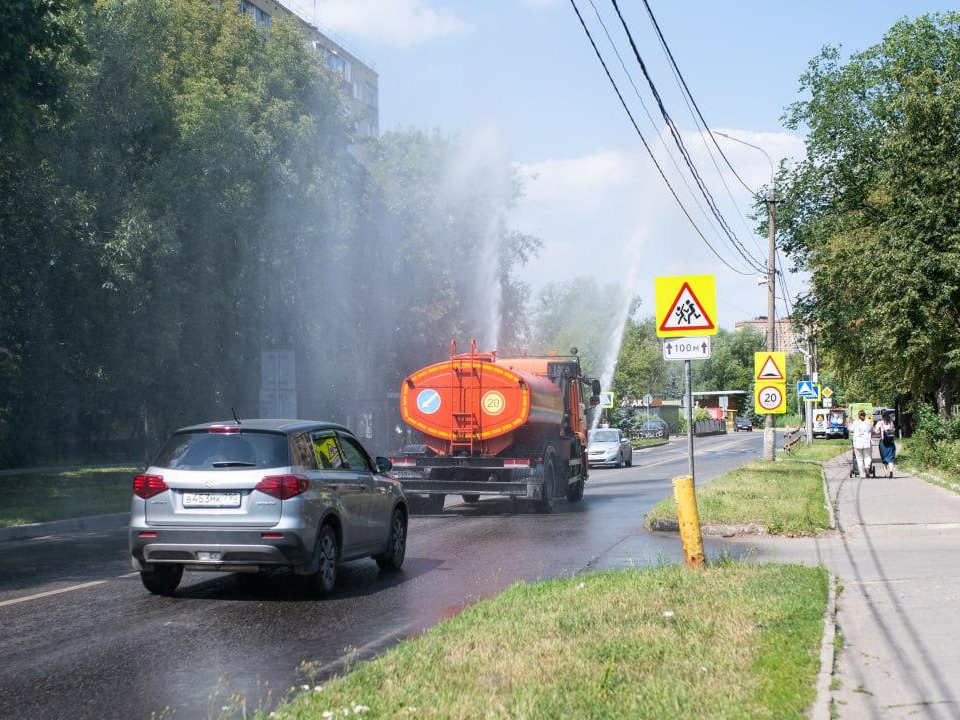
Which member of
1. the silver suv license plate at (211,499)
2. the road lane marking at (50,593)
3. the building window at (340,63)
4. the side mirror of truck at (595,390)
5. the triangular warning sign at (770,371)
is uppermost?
the building window at (340,63)

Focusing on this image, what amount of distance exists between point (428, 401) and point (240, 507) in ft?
34.8

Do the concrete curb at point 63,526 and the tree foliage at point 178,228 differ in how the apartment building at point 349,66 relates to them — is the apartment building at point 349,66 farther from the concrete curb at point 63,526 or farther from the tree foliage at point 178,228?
the concrete curb at point 63,526

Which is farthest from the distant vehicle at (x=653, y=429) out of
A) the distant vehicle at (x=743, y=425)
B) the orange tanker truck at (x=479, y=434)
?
the orange tanker truck at (x=479, y=434)

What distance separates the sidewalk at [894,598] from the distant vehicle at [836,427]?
68524mm

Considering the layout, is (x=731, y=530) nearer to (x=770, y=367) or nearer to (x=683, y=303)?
(x=683, y=303)

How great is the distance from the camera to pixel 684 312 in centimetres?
1197

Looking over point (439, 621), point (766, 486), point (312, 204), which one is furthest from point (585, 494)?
point (439, 621)

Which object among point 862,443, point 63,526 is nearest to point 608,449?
point 862,443

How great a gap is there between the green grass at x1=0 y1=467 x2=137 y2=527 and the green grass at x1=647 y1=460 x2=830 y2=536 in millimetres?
10365

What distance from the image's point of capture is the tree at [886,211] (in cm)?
2708

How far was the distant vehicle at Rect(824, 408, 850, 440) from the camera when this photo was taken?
85.9 m

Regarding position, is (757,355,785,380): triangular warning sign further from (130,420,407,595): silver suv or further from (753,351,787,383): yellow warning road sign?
(130,420,407,595): silver suv

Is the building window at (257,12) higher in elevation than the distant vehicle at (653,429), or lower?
higher

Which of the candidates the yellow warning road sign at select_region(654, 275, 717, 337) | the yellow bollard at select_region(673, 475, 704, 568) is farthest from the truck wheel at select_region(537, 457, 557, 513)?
the yellow bollard at select_region(673, 475, 704, 568)
